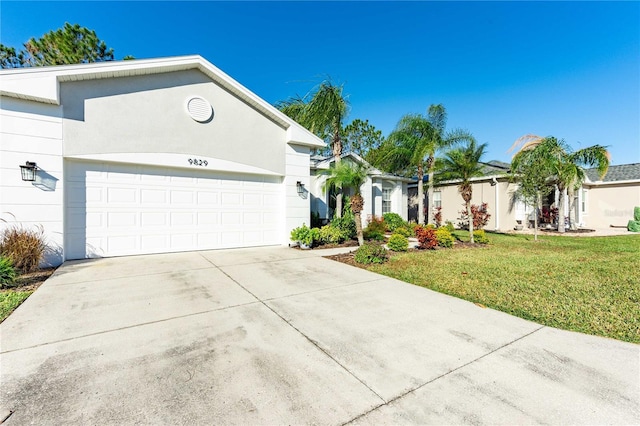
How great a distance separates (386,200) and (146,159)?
12656 millimetres

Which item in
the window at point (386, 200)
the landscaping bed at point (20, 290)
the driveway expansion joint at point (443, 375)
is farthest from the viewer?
the window at point (386, 200)

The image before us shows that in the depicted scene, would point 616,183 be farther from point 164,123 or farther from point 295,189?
point 164,123

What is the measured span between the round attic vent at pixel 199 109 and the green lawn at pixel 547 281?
690cm

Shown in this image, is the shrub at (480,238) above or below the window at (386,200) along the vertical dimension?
below

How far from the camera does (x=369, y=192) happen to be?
14.9 metres

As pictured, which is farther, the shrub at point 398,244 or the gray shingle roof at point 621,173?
the gray shingle roof at point 621,173

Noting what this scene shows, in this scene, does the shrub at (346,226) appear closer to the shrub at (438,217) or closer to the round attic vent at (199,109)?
the round attic vent at (199,109)

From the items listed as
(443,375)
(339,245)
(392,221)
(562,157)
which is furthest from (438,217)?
(443,375)

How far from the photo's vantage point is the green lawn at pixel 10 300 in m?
3.76

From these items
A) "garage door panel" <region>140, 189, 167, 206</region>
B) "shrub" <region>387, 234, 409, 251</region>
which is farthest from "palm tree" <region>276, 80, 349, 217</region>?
"garage door panel" <region>140, 189, 167, 206</region>

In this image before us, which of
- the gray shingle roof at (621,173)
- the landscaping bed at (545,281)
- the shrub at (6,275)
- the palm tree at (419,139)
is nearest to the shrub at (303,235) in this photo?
the landscaping bed at (545,281)

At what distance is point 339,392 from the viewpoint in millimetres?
2211

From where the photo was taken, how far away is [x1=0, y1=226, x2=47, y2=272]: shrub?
18.9 ft

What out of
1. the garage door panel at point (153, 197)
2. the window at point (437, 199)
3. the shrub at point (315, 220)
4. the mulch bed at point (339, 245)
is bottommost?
the mulch bed at point (339, 245)
